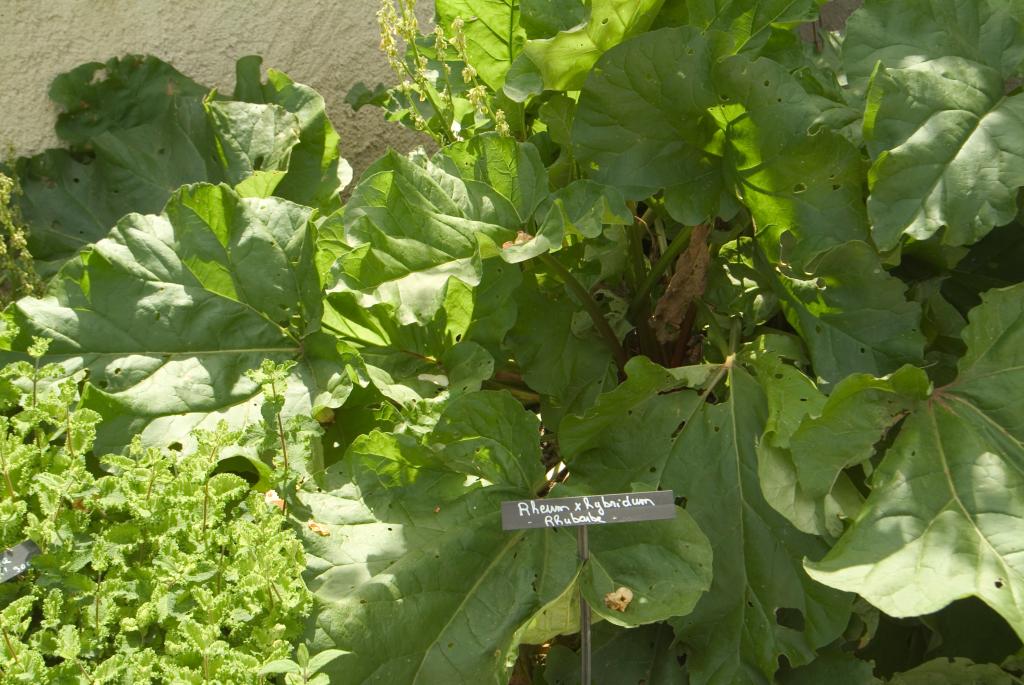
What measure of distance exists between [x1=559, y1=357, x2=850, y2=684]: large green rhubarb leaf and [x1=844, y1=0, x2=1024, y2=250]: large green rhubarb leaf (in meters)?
0.40

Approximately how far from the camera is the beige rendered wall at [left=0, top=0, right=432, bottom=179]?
2580 millimetres

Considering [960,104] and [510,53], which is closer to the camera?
[960,104]

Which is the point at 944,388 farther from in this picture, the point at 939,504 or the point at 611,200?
the point at 611,200

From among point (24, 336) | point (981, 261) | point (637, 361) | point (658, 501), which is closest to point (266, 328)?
point (24, 336)

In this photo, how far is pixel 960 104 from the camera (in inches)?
70.4

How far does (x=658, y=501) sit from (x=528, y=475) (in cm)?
35

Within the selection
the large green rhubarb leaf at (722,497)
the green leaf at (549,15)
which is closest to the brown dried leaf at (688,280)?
the large green rhubarb leaf at (722,497)

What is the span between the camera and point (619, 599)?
165cm

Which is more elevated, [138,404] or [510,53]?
[510,53]

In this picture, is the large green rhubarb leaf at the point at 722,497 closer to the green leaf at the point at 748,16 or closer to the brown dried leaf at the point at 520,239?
the brown dried leaf at the point at 520,239

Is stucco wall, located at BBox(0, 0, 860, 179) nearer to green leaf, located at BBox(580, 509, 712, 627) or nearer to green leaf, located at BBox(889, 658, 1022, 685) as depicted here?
green leaf, located at BBox(580, 509, 712, 627)

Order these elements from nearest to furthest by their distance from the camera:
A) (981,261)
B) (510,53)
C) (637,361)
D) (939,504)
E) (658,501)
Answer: (658,501)
(939,504)
(637,361)
(981,261)
(510,53)

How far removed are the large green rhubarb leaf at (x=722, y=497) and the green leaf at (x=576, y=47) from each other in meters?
0.58

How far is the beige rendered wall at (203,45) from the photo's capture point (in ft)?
8.46
